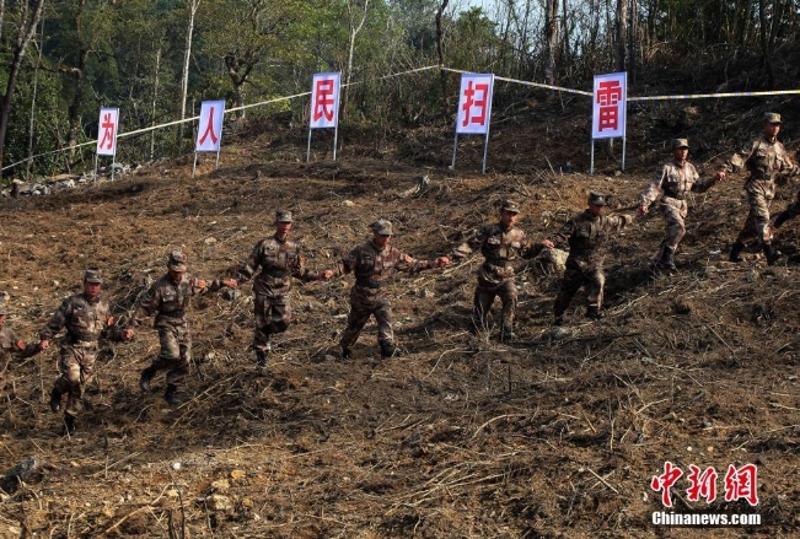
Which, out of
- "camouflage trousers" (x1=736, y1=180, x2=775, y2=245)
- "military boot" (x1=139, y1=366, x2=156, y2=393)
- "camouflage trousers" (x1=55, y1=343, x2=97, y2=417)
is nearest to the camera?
"camouflage trousers" (x1=55, y1=343, x2=97, y2=417)

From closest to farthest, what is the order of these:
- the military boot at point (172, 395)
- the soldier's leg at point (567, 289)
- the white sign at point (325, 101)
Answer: the military boot at point (172, 395) < the soldier's leg at point (567, 289) < the white sign at point (325, 101)

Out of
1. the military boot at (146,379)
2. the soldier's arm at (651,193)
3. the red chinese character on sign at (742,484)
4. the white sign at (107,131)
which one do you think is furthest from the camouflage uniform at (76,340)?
the white sign at (107,131)

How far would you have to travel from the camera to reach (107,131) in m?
21.3

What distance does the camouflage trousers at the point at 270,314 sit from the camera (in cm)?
982

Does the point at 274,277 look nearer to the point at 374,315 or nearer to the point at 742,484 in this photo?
the point at 374,315

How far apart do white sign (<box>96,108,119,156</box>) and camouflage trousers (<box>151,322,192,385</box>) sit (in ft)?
43.3

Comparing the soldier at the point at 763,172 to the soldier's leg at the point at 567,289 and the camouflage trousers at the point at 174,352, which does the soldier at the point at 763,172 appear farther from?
the camouflage trousers at the point at 174,352

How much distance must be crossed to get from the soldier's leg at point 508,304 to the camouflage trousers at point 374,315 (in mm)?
1264

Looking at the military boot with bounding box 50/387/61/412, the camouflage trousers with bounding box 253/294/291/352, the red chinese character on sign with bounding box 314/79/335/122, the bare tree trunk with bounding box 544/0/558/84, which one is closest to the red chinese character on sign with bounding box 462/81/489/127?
the red chinese character on sign with bounding box 314/79/335/122

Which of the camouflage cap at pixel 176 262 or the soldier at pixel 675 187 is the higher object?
the soldier at pixel 675 187

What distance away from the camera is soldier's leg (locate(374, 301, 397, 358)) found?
9695 mm

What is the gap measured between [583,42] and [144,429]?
56.3 feet

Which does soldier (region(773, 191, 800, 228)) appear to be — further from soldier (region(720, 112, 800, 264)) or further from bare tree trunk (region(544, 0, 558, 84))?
bare tree trunk (region(544, 0, 558, 84))

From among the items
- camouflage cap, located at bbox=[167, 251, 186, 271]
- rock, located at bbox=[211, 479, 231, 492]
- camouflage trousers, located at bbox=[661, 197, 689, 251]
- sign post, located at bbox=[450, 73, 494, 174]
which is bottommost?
rock, located at bbox=[211, 479, 231, 492]
